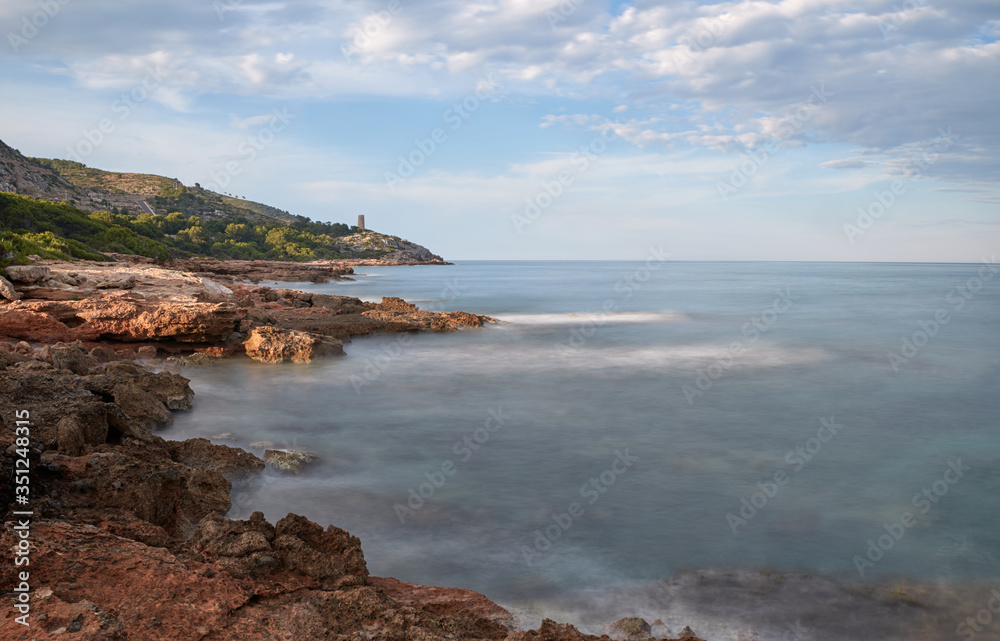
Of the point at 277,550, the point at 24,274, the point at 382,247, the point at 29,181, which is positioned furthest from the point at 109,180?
the point at 277,550

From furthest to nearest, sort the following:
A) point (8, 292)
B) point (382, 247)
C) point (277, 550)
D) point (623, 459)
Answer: point (382, 247) → point (8, 292) → point (623, 459) → point (277, 550)

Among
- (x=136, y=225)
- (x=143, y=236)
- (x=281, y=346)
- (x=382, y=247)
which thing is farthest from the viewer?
(x=382, y=247)

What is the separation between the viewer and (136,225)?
2928 inches

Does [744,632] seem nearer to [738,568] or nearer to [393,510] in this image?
[738,568]

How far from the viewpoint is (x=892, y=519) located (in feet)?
26.8

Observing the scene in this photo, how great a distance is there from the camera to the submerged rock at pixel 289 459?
9.03 metres

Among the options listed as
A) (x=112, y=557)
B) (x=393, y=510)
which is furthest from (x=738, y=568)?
(x=112, y=557)

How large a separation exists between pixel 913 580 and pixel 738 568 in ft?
5.63

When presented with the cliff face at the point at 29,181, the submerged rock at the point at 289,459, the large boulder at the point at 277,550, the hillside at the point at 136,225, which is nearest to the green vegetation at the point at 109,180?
the hillside at the point at 136,225

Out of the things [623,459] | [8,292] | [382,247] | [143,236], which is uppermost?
[382,247]

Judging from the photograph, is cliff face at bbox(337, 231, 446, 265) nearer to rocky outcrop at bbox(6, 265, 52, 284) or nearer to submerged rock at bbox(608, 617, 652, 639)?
rocky outcrop at bbox(6, 265, 52, 284)

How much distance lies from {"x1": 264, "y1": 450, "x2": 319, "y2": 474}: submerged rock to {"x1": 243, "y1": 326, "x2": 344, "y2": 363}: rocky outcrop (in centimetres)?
869

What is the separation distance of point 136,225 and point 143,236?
459cm

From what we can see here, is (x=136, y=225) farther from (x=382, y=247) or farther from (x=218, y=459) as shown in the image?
(x=382, y=247)
